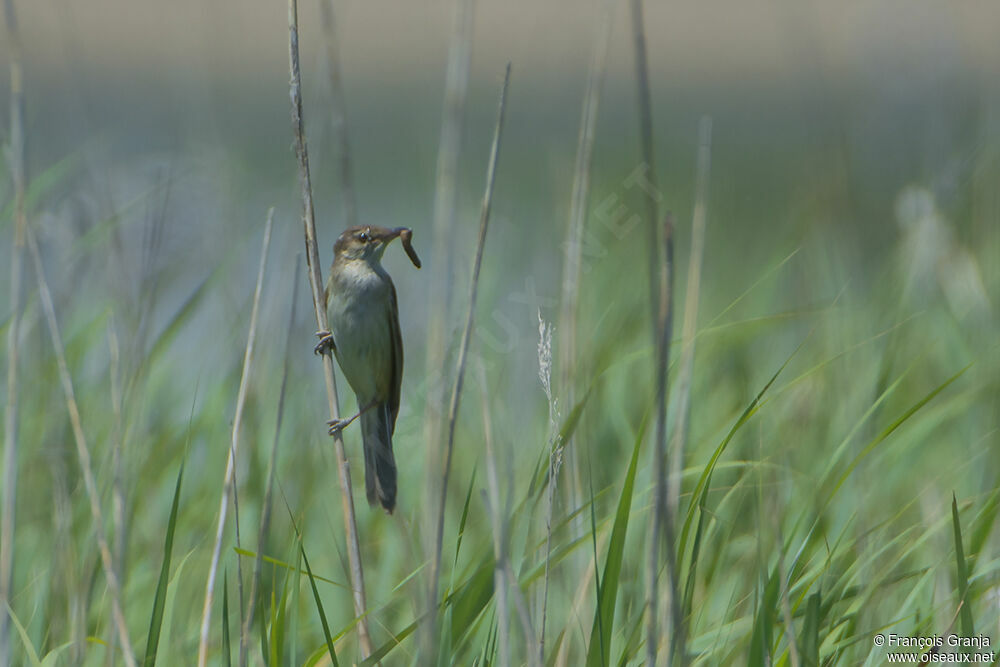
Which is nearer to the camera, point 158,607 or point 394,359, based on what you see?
point 158,607

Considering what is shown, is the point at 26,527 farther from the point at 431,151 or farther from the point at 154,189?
the point at 431,151

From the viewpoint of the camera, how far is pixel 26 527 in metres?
2.93

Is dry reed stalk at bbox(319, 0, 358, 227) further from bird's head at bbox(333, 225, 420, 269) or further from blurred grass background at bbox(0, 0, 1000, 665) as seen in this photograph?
bird's head at bbox(333, 225, 420, 269)

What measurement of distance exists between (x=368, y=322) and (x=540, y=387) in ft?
2.30

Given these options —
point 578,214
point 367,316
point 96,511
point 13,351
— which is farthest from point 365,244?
point 96,511

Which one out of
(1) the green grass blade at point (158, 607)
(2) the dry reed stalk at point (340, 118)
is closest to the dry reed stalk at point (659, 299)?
(2) the dry reed stalk at point (340, 118)

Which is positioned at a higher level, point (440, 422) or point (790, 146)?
point (790, 146)

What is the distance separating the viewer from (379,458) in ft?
9.11


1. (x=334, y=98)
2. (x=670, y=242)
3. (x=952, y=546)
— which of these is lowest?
(x=952, y=546)

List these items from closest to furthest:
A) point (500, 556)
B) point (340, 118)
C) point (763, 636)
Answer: point (500, 556) → point (763, 636) → point (340, 118)

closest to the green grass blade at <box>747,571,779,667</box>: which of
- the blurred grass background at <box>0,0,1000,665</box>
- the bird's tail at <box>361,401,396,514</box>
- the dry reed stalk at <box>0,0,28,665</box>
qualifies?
the blurred grass background at <box>0,0,1000,665</box>

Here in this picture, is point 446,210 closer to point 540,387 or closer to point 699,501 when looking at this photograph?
point 699,501

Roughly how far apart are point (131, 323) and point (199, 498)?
3.49 feet

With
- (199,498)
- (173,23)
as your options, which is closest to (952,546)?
(199,498)
